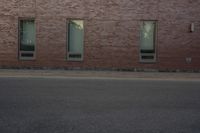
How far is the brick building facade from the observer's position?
23797 mm

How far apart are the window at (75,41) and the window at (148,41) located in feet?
11.6

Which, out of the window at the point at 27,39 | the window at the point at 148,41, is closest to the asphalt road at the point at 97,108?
the window at the point at 27,39

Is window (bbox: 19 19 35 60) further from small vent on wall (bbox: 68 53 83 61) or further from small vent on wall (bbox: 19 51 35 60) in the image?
small vent on wall (bbox: 68 53 83 61)

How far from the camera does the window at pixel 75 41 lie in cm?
2420

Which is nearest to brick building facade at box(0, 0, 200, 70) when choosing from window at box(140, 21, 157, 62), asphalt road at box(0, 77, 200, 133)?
window at box(140, 21, 157, 62)

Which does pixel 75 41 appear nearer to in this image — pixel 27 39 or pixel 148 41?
pixel 27 39

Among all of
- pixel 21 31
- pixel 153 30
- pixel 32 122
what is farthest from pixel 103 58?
pixel 32 122

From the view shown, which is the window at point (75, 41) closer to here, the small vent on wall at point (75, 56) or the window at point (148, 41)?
the small vent on wall at point (75, 56)

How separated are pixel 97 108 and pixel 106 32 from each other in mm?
13577

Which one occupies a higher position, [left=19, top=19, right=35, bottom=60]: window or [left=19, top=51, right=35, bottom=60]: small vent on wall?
[left=19, top=19, right=35, bottom=60]: window

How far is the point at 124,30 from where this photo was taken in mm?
24000

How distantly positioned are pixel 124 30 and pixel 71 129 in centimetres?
1615

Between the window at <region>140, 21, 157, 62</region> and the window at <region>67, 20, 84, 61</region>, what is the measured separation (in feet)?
11.6

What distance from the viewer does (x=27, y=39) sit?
24.3 m
